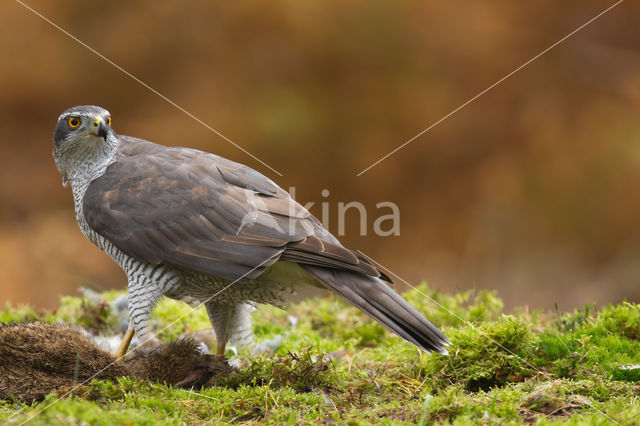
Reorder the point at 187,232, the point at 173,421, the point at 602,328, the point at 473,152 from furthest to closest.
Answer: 1. the point at 473,152
2. the point at 187,232
3. the point at 602,328
4. the point at 173,421

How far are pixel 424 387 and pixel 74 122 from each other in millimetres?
3218

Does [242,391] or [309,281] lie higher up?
[309,281]

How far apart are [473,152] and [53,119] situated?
22.7 feet

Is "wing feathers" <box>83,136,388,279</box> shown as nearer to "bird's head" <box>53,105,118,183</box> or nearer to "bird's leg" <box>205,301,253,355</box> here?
"bird's head" <box>53,105,118,183</box>

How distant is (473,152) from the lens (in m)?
10.8

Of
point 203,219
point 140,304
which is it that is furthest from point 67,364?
point 203,219

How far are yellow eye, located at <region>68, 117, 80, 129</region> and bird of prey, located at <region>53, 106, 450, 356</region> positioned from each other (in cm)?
1

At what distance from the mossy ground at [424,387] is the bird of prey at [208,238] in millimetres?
316

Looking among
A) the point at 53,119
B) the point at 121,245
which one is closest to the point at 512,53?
the point at 53,119

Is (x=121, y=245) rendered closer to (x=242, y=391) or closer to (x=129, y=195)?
(x=129, y=195)

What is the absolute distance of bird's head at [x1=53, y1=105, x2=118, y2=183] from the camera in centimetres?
494

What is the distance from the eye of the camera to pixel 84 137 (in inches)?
195

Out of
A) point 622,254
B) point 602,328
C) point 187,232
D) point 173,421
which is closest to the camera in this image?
point 173,421

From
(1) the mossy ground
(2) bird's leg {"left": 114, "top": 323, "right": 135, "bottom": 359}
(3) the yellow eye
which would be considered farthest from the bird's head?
(1) the mossy ground
